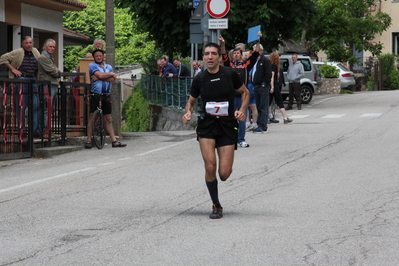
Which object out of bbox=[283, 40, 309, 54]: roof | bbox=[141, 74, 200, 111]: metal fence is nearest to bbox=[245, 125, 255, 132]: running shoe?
bbox=[141, 74, 200, 111]: metal fence

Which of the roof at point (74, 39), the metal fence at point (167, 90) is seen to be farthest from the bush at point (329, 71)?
the roof at point (74, 39)

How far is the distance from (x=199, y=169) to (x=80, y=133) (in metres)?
5.32

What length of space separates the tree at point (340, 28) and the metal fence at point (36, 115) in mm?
28258

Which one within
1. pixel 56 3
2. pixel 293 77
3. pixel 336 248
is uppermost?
pixel 56 3

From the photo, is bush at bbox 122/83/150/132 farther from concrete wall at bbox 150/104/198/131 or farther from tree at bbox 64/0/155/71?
tree at bbox 64/0/155/71

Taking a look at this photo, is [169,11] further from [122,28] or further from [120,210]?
[122,28]

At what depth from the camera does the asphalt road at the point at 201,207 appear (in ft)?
19.9

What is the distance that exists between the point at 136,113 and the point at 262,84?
14056 mm

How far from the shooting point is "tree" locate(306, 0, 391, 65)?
43188 mm

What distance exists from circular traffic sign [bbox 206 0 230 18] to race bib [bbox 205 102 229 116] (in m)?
9.40

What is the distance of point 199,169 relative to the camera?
11438mm

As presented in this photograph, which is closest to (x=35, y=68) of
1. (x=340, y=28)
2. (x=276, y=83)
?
(x=276, y=83)

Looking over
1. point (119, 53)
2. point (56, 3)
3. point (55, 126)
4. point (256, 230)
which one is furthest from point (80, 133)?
point (119, 53)

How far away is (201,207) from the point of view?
324 inches
